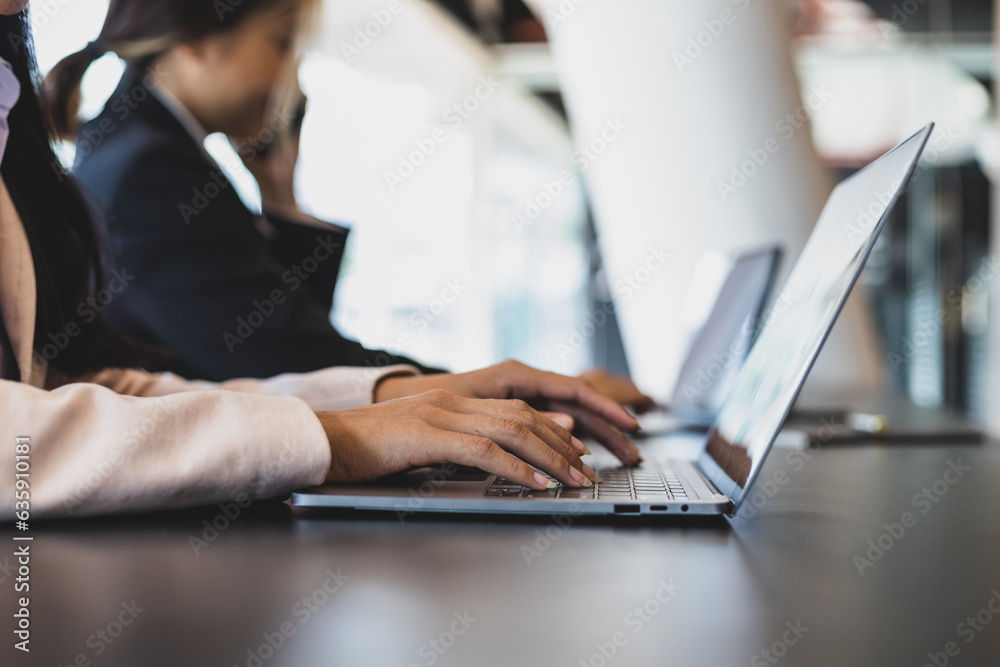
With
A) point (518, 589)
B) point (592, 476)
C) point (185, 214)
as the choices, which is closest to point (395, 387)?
point (592, 476)

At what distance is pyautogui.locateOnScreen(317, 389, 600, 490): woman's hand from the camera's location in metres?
0.66

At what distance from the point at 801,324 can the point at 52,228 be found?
90 cm

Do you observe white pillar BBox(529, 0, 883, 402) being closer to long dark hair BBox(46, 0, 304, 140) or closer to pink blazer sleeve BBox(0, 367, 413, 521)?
→ long dark hair BBox(46, 0, 304, 140)

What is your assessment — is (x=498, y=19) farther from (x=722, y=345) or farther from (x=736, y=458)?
(x=736, y=458)

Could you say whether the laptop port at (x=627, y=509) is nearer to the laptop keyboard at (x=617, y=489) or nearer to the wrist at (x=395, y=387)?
the laptop keyboard at (x=617, y=489)

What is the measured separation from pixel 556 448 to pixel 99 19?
128 centimetres

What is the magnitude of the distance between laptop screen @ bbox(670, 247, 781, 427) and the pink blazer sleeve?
868 mm

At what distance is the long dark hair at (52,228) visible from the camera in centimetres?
97

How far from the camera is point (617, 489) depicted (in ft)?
2.27

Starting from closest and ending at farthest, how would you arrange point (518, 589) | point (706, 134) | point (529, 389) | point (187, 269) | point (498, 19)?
1. point (518, 589)
2. point (529, 389)
3. point (187, 269)
4. point (706, 134)
5. point (498, 19)

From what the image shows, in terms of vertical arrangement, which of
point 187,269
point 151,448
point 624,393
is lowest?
point 624,393

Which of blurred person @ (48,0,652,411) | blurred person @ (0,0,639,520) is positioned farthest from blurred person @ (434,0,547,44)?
blurred person @ (0,0,639,520)

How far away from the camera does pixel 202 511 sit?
67 centimetres

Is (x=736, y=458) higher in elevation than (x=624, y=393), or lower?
higher
